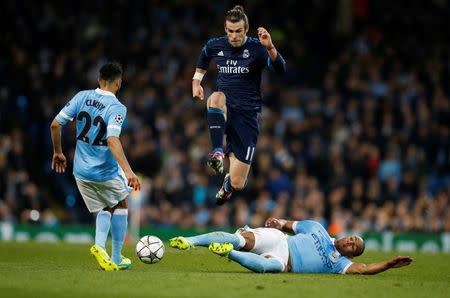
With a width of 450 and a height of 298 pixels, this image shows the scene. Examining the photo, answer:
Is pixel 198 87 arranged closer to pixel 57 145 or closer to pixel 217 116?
pixel 217 116

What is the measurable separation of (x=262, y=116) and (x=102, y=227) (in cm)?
1295

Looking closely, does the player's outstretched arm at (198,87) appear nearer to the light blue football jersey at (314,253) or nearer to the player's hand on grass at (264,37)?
the player's hand on grass at (264,37)

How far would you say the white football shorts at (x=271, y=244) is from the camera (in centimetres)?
1205

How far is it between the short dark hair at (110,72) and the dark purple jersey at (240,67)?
221 cm

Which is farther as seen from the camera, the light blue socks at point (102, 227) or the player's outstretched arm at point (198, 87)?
the player's outstretched arm at point (198, 87)

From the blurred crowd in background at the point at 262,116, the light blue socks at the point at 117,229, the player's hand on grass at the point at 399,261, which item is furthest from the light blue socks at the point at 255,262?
the blurred crowd in background at the point at 262,116

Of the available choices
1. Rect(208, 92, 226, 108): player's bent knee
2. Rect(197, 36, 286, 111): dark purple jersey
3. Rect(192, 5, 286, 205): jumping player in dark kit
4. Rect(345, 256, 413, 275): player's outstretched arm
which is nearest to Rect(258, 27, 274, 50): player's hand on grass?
Rect(192, 5, 286, 205): jumping player in dark kit

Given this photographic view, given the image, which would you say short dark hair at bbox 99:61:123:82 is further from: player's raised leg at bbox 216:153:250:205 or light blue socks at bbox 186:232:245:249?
player's raised leg at bbox 216:153:250:205

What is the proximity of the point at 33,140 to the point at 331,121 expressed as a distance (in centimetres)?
734

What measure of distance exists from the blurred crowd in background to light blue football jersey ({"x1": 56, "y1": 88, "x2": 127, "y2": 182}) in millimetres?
10671

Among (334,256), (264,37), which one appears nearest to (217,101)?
(264,37)

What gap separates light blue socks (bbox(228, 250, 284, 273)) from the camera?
11.6m

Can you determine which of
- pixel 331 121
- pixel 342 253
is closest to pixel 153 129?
pixel 331 121

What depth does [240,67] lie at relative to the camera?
1378 centimetres
